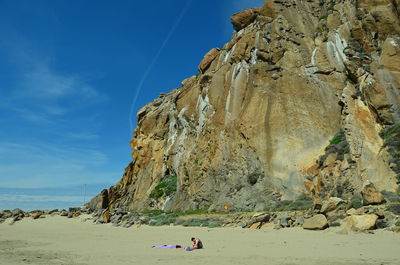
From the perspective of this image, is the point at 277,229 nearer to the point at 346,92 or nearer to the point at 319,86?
the point at 346,92

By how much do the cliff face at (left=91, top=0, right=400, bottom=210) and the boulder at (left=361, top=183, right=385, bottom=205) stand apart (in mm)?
1949

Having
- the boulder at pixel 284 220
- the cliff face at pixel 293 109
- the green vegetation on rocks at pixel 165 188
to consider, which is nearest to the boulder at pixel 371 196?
the cliff face at pixel 293 109

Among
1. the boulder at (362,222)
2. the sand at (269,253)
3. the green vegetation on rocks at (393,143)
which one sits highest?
the green vegetation on rocks at (393,143)

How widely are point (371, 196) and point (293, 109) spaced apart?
41.3ft

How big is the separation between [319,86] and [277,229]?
689 inches

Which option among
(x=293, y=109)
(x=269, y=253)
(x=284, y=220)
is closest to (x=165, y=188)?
(x=293, y=109)

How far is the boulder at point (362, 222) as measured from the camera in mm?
12039

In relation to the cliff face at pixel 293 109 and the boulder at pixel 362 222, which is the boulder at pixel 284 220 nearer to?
the boulder at pixel 362 222

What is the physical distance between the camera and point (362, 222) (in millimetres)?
12242

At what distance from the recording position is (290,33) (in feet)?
107

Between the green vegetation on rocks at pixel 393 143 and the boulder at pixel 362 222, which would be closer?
the boulder at pixel 362 222

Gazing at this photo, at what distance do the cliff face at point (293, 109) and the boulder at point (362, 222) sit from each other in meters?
6.90

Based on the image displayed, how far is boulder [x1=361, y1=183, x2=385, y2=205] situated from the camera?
1641cm

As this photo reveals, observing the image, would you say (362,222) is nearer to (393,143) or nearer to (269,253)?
(269,253)
